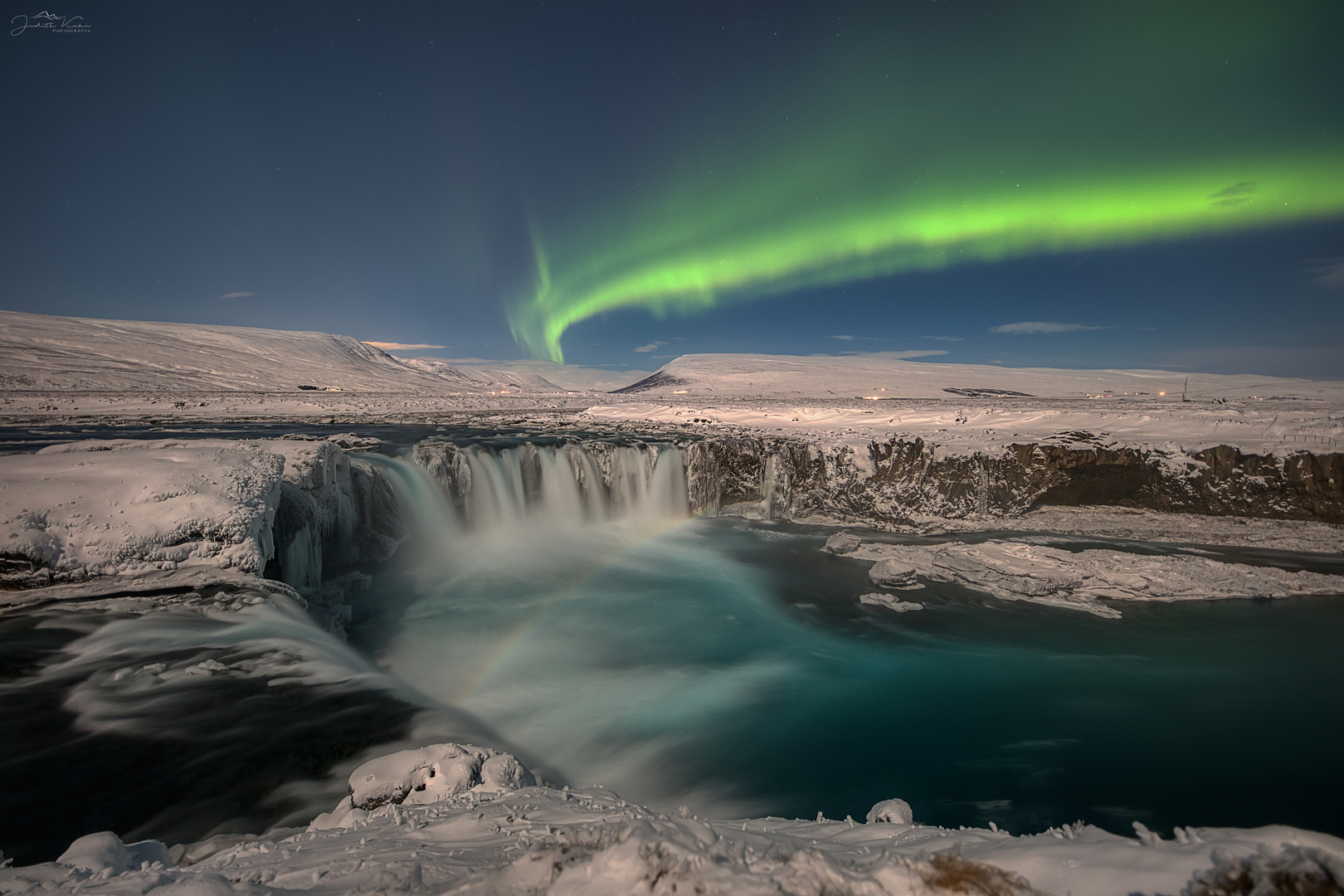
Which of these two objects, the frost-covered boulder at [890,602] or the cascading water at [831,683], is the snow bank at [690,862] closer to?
the cascading water at [831,683]

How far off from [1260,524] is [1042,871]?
67.8ft

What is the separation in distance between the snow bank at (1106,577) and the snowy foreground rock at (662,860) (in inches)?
460

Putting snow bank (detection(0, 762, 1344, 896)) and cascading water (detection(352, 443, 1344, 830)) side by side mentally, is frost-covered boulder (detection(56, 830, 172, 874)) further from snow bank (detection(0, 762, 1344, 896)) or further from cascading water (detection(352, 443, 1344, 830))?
cascading water (detection(352, 443, 1344, 830))

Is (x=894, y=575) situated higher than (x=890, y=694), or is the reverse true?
(x=894, y=575)

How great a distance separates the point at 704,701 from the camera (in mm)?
9273

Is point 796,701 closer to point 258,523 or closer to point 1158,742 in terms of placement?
point 1158,742

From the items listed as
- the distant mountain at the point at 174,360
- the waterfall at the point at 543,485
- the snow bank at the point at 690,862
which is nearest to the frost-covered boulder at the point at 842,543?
the waterfall at the point at 543,485

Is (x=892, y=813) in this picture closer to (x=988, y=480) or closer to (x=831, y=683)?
(x=831, y=683)

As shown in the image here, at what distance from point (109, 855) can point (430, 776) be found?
5.80ft

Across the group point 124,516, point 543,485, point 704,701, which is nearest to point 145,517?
point 124,516

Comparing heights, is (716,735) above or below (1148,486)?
below

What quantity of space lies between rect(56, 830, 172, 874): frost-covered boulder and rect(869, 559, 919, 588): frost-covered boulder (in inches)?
539

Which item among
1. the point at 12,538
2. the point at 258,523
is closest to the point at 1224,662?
the point at 258,523

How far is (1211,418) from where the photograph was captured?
19219 millimetres
